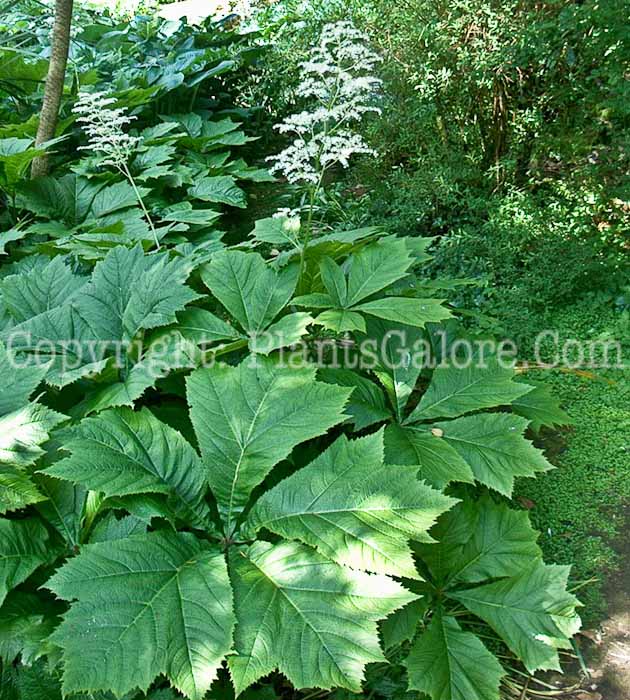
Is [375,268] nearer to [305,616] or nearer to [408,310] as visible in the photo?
[408,310]

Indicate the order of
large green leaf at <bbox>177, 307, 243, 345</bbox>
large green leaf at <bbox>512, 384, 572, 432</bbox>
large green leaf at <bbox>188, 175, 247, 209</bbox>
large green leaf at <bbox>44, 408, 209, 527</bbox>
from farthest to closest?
large green leaf at <bbox>188, 175, 247, 209</bbox>, large green leaf at <bbox>512, 384, 572, 432</bbox>, large green leaf at <bbox>177, 307, 243, 345</bbox>, large green leaf at <bbox>44, 408, 209, 527</bbox>

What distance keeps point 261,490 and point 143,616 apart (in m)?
0.49

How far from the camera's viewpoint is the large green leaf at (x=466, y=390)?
184 centimetres

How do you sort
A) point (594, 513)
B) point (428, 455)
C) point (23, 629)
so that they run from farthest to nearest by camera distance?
point (594, 513) → point (428, 455) → point (23, 629)

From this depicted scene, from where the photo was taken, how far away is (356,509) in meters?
1.41

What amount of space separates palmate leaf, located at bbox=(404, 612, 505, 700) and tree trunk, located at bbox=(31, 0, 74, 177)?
2821 mm

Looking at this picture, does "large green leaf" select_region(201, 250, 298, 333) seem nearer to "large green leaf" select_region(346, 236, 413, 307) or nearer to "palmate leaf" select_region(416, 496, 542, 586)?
"large green leaf" select_region(346, 236, 413, 307)

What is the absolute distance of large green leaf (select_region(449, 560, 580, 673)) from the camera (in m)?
1.49

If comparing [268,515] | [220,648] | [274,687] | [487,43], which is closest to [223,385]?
[268,515]

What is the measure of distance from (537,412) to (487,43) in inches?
89.5

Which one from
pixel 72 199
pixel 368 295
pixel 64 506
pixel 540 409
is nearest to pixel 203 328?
pixel 368 295

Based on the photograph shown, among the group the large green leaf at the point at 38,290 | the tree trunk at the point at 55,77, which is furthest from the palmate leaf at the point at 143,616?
the tree trunk at the point at 55,77

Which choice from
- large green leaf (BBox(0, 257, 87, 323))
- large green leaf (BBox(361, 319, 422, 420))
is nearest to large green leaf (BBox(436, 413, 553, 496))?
large green leaf (BBox(361, 319, 422, 420))

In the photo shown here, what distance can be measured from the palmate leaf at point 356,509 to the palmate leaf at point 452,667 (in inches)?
9.6
